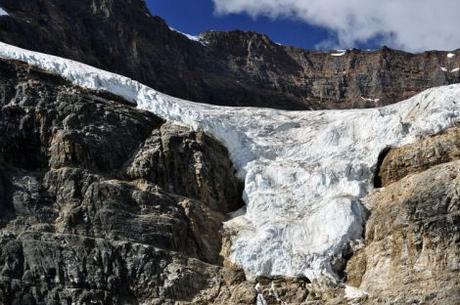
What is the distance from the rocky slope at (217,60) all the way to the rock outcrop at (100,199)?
26904 mm

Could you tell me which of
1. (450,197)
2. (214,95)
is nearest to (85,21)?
(214,95)

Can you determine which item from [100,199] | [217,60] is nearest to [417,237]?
[100,199]

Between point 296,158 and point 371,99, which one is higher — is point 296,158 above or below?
below

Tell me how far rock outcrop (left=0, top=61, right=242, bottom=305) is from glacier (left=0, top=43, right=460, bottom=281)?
105 centimetres

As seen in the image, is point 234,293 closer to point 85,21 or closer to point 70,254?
point 70,254

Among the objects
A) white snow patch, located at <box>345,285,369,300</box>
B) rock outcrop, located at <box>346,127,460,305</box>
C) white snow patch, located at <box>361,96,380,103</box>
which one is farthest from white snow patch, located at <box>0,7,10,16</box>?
white snow patch, located at <box>361,96,380,103</box>

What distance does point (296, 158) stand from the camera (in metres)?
38.0

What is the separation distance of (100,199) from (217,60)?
76.6 m

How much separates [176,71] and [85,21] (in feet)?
35.3

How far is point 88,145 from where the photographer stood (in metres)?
33.7

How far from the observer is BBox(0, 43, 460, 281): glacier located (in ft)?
103

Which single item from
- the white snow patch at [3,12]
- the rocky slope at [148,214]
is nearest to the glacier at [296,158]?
the rocky slope at [148,214]

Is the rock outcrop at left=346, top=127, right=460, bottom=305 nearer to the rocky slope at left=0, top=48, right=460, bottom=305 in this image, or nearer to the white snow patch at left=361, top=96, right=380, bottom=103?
the rocky slope at left=0, top=48, right=460, bottom=305

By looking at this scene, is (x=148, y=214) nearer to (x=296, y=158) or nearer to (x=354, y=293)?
(x=354, y=293)
